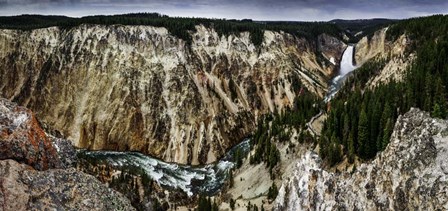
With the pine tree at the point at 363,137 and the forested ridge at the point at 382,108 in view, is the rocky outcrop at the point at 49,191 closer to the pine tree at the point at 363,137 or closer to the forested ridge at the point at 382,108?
the forested ridge at the point at 382,108

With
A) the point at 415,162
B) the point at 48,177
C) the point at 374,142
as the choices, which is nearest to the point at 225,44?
the point at 374,142

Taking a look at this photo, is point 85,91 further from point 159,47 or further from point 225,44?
point 225,44

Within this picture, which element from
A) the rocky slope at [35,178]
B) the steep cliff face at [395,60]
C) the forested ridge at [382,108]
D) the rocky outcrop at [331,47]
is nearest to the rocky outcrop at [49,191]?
the rocky slope at [35,178]

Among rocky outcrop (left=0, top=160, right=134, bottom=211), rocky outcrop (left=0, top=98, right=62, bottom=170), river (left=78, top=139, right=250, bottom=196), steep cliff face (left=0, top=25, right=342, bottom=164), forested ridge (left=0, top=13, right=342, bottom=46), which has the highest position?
forested ridge (left=0, top=13, right=342, bottom=46)

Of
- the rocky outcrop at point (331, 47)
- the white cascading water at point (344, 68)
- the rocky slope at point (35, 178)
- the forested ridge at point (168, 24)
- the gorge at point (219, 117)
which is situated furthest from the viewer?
the rocky outcrop at point (331, 47)

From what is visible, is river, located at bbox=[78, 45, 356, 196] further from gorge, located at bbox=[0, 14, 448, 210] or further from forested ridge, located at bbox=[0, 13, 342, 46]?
forested ridge, located at bbox=[0, 13, 342, 46]

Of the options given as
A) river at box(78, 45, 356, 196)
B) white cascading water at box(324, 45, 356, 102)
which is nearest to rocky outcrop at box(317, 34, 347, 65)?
white cascading water at box(324, 45, 356, 102)

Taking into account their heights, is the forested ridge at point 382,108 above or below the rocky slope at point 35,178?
below
